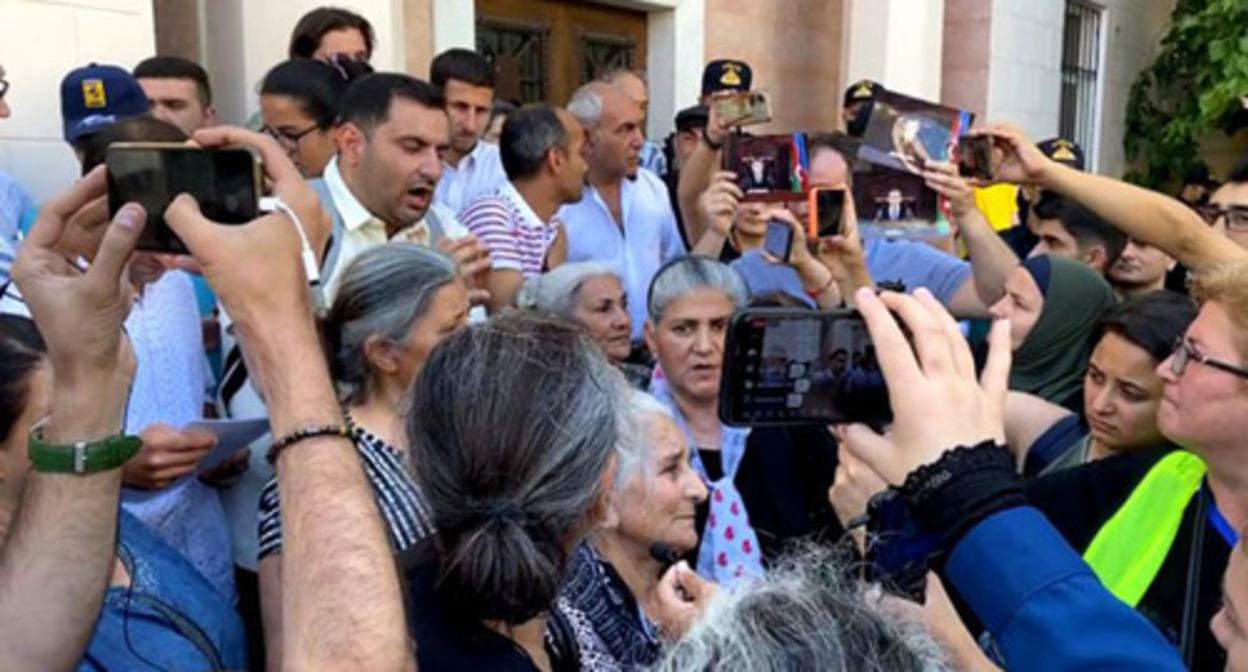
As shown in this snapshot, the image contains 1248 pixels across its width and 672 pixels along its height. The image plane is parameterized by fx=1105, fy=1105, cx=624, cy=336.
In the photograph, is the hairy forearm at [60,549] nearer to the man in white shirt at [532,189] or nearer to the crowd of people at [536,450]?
the crowd of people at [536,450]

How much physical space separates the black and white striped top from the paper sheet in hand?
0.16m

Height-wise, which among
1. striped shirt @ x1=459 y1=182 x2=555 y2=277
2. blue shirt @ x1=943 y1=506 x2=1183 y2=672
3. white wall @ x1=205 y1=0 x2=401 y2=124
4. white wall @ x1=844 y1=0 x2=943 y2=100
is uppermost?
white wall @ x1=844 y1=0 x2=943 y2=100

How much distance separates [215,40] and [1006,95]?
6514 mm

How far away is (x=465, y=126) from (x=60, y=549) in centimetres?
A: 316

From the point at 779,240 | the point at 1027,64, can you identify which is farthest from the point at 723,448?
the point at 1027,64

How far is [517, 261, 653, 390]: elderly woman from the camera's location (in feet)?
10.8

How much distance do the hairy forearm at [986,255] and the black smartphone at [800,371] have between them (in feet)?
6.60

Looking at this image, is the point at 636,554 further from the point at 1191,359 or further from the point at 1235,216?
the point at 1235,216

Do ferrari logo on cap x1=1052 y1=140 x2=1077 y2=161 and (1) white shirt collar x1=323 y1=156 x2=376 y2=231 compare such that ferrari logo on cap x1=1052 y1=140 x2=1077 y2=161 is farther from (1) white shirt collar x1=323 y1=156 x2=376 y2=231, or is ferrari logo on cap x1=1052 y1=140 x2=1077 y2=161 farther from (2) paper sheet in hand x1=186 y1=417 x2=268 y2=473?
(2) paper sheet in hand x1=186 y1=417 x2=268 y2=473

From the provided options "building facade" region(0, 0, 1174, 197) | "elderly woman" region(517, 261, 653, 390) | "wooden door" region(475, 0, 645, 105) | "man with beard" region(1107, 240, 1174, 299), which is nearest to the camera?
"elderly woman" region(517, 261, 653, 390)

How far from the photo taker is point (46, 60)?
350 cm

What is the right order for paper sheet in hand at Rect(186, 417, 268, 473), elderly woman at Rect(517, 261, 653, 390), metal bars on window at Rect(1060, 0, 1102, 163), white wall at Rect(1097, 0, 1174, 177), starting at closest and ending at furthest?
paper sheet in hand at Rect(186, 417, 268, 473) < elderly woman at Rect(517, 261, 653, 390) < metal bars on window at Rect(1060, 0, 1102, 163) < white wall at Rect(1097, 0, 1174, 177)

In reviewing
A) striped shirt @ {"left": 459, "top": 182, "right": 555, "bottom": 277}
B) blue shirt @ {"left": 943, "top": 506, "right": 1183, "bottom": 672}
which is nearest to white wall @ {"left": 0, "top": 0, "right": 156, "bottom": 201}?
striped shirt @ {"left": 459, "top": 182, "right": 555, "bottom": 277}

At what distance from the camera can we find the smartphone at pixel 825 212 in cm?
301
